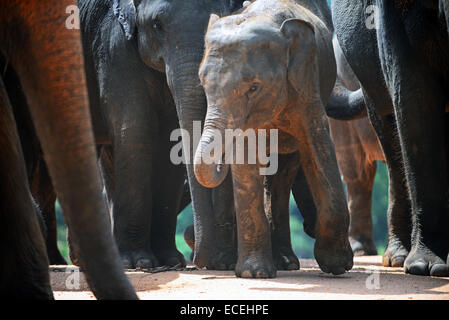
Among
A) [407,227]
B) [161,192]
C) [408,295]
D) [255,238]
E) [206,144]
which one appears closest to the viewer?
[408,295]

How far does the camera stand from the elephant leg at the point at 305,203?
5.16 m

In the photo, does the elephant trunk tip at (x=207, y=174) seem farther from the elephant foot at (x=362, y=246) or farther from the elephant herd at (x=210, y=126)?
the elephant foot at (x=362, y=246)

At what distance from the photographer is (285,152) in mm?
4238

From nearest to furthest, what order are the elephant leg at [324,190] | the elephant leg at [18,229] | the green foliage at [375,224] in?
the elephant leg at [18,229], the elephant leg at [324,190], the green foliage at [375,224]

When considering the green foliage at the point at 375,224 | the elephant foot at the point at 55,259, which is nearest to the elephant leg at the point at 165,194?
the elephant foot at the point at 55,259

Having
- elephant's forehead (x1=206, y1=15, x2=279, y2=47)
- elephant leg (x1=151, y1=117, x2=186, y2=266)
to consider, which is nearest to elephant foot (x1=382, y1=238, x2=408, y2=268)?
elephant leg (x1=151, y1=117, x2=186, y2=266)

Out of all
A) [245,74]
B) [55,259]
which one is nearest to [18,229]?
[245,74]

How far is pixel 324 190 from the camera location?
3789 mm

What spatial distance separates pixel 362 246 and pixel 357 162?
857 mm

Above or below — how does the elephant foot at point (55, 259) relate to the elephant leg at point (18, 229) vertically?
below

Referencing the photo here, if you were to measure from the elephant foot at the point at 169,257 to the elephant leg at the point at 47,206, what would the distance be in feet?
2.80
